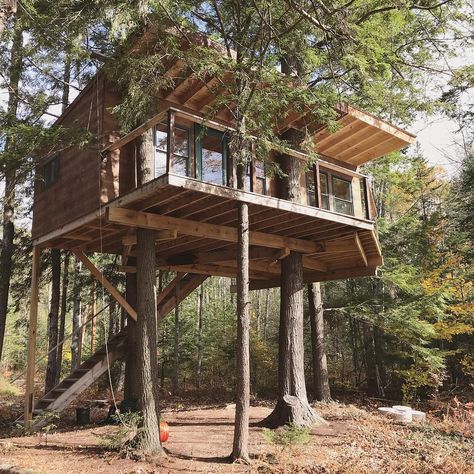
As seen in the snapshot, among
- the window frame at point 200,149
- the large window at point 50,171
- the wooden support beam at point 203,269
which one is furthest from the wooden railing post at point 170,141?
the wooden support beam at point 203,269

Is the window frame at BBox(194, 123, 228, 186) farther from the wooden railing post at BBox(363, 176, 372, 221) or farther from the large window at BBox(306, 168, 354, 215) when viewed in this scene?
the wooden railing post at BBox(363, 176, 372, 221)

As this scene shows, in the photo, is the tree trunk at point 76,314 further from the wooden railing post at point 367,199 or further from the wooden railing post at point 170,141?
the wooden railing post at point 367,199

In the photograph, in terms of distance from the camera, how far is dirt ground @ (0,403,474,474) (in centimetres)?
693

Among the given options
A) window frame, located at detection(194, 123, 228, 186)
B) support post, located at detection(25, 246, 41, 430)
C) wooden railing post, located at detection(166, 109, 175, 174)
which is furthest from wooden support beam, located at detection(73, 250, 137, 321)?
wooden railing post, located at detection(166, 109, 175, 174)

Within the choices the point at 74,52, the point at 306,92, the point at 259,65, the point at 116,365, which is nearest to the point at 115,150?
the point at 74,52

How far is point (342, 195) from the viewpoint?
12336 millimetres

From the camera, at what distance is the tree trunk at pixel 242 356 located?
280 inches

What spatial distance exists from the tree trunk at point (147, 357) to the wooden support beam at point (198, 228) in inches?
23.3

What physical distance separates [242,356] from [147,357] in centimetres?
193

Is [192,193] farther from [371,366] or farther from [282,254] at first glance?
[371,366]

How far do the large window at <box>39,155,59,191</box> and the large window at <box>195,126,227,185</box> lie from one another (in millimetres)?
4226

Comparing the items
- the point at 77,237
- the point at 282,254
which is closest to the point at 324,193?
the point at 282,254

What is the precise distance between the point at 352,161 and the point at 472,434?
833cm

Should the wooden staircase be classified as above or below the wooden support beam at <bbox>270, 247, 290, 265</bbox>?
below
